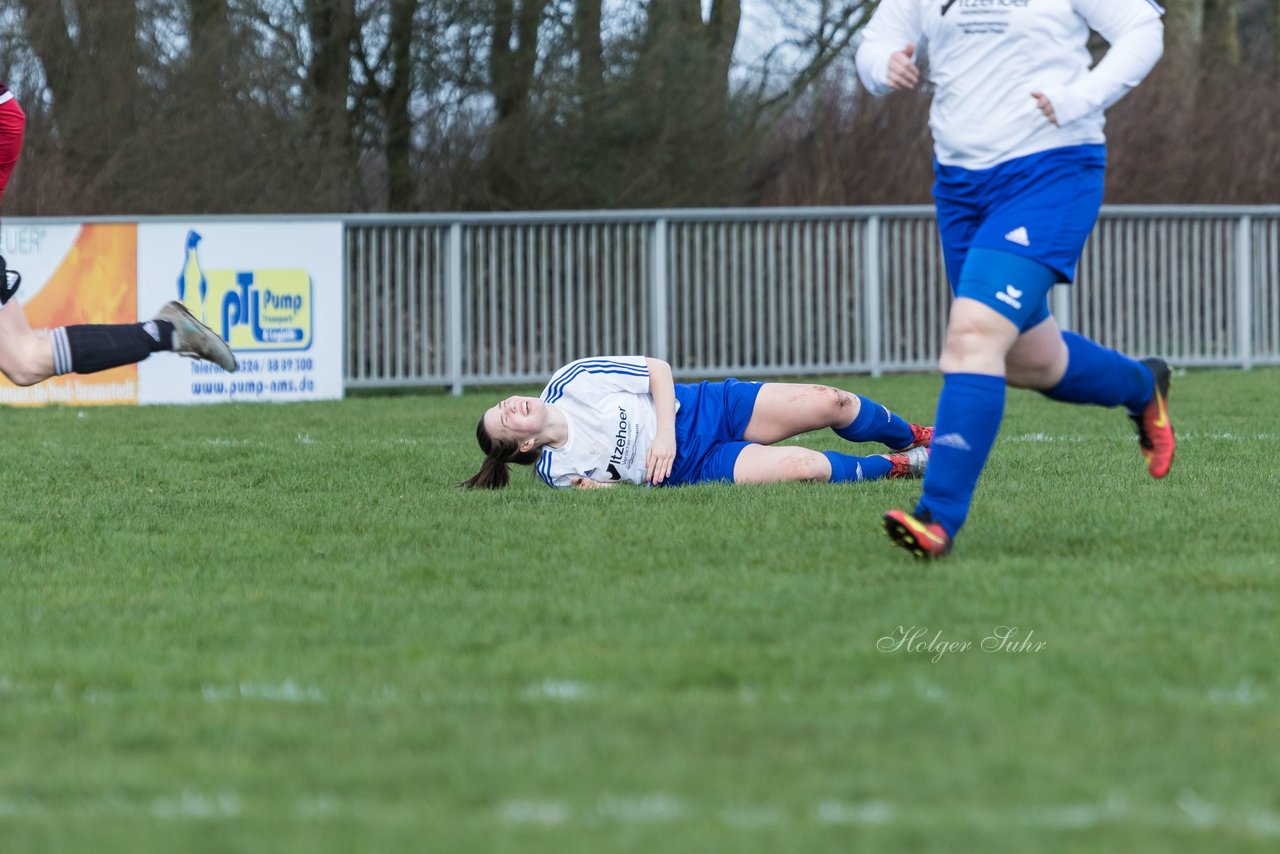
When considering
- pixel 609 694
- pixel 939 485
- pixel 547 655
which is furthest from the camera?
pixel 939 485

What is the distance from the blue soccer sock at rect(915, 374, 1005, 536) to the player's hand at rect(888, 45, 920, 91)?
2.91 ft

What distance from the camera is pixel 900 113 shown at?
72.8ft

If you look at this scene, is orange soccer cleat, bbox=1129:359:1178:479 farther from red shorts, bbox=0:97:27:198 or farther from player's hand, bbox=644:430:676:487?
red shorts, bbox=0:97:27:198

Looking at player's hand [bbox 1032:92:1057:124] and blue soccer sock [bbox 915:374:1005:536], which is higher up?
player's hand [bbox 1032:92:1057:124]

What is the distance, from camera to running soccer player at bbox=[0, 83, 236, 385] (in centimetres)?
665

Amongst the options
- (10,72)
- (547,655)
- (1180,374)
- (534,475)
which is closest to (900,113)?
(1180,374)

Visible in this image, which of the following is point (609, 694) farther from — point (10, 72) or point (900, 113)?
point (900, 113)

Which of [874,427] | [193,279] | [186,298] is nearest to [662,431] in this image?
[874,427]

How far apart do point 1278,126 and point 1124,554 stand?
2089 cm

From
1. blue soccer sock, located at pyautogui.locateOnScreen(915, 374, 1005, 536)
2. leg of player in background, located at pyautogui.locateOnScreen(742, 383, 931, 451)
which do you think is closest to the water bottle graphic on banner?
leg of player in background, located at pyautogui.locateOnScreen(742, 383, 931, 451)

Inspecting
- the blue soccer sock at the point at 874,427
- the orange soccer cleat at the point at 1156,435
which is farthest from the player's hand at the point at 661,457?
the orange soccer cleat at the point at 1156,435

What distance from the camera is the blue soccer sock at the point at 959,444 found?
5.12 meters

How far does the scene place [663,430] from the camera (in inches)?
286

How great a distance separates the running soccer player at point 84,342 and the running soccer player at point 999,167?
8.98 feet
